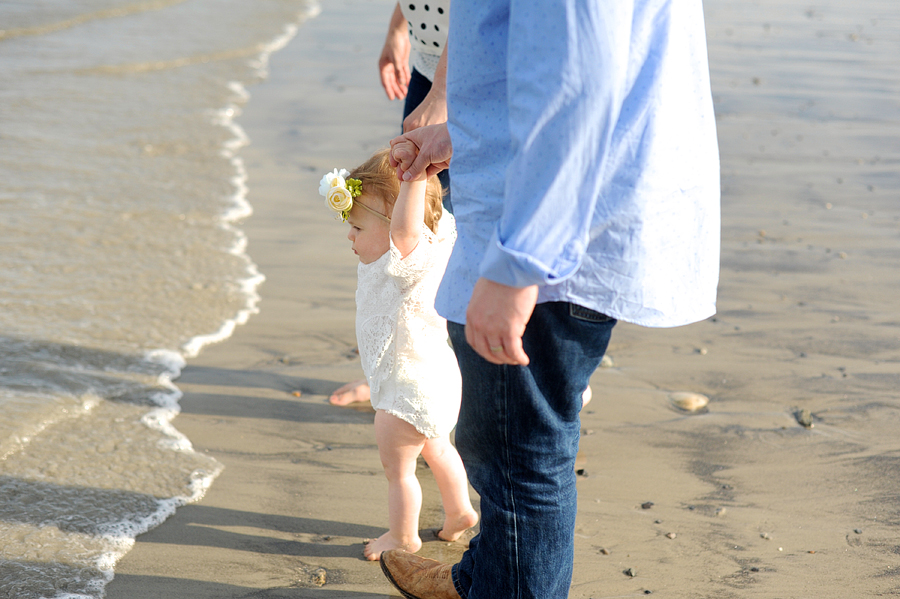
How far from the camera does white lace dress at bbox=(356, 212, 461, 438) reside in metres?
2.27

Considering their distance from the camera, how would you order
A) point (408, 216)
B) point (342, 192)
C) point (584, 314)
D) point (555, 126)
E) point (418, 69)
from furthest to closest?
1. point (418, 69)
2. point (342, 192)
3. point (408, 216)
4. point (584, 314)
5. point (555, 126)

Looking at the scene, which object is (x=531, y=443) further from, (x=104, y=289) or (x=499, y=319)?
(x=104, y=289)

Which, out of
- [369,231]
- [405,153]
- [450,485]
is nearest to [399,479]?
[450,485]

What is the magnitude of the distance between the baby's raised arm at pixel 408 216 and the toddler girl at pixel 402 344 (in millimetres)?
24

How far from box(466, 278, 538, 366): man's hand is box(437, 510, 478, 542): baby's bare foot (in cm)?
115

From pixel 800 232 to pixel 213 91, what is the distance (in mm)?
5528

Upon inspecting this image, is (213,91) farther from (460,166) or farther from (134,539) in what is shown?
(460,166)

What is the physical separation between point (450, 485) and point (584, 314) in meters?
1.08

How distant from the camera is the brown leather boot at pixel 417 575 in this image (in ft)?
6.75

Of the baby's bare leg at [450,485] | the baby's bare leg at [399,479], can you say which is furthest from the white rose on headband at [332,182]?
the baby's bare leg at [450,485]

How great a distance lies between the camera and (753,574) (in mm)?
2328

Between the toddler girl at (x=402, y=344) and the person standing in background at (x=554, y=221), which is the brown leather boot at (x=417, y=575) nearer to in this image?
the toddler girl at (x=402, y=344)

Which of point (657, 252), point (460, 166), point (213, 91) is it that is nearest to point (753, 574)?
point (657, 252)

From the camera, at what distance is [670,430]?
3072mm
